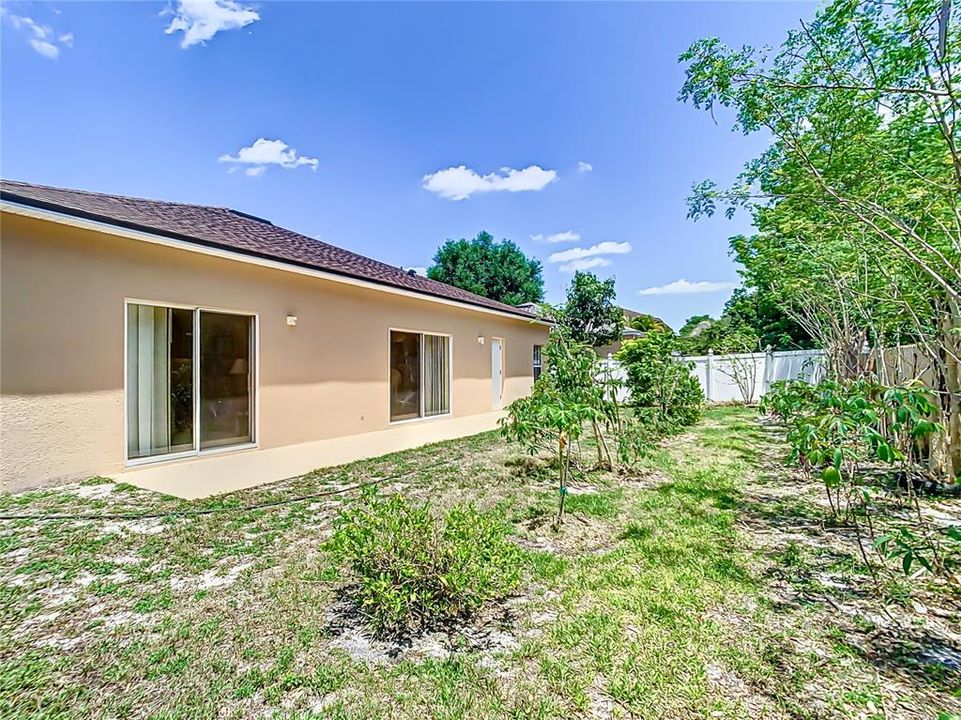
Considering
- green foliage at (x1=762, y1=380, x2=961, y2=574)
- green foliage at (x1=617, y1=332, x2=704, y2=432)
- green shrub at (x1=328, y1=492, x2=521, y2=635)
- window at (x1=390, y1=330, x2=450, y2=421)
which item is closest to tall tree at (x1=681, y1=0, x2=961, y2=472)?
green foliage at (x1=762, y1=380, x2=961, y2=574)

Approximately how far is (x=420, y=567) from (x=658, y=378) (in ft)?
33.1

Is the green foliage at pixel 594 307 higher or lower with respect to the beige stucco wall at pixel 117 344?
higher

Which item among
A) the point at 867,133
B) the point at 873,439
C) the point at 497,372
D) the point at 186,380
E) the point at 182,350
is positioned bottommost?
the point at 873,439

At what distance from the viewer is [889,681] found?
9.70ft

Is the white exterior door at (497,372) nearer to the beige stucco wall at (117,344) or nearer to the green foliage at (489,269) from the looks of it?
the beige stucco wall at (117,344)

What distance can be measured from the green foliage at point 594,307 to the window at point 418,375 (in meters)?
14.6

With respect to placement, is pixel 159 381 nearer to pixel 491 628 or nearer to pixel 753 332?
pixel 491 628

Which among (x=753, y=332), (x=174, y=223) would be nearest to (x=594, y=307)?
(x=753, y=332)

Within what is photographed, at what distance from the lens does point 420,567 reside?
3.77 meters

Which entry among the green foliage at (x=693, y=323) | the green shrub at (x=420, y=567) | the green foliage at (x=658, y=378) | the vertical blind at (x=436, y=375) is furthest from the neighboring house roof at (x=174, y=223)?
the green foliage at (x=693, y=323)

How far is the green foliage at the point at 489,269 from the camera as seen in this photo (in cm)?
3881

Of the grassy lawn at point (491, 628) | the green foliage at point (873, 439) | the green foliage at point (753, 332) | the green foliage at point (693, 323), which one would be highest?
the green foliage at point (693, 323)

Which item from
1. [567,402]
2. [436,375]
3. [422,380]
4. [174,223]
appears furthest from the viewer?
[436,375]

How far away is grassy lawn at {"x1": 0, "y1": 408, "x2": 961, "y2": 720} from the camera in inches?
110
